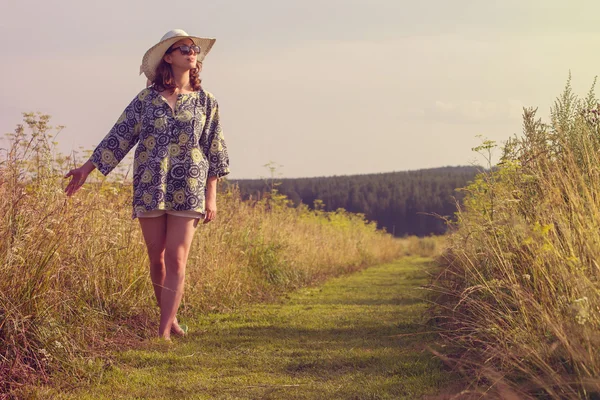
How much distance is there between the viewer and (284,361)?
4926 mm

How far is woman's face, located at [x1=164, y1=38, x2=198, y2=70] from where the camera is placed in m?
5.37

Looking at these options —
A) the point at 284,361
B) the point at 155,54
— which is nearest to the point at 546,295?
the point at 284,361

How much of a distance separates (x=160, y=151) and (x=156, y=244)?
0.74 metres

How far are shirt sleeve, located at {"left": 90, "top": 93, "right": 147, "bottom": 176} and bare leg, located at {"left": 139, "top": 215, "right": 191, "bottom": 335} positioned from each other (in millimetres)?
520

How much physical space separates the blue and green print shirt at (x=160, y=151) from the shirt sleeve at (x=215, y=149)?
13 cm

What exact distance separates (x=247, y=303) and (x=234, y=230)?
4.55 ft

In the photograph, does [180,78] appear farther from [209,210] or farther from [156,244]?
[156,244]

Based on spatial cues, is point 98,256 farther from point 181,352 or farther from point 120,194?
point 120,194

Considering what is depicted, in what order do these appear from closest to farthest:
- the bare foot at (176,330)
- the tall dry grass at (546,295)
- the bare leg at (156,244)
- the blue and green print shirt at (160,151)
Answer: the tall dry grass at (546,295), the blue and green print shirt at (160,151), the bare leg at (156,244), the bare foot at (176,330)

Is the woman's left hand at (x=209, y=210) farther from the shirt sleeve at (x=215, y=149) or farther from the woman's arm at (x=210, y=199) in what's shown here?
the shirt sleeve at (x=215, y=149)

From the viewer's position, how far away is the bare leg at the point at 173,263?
5203mm

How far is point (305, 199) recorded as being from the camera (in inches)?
2275

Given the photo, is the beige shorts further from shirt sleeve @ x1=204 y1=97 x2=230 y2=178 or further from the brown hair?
the brown hair

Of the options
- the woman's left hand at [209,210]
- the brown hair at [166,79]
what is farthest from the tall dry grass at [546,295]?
the brown hair at [166,79]
